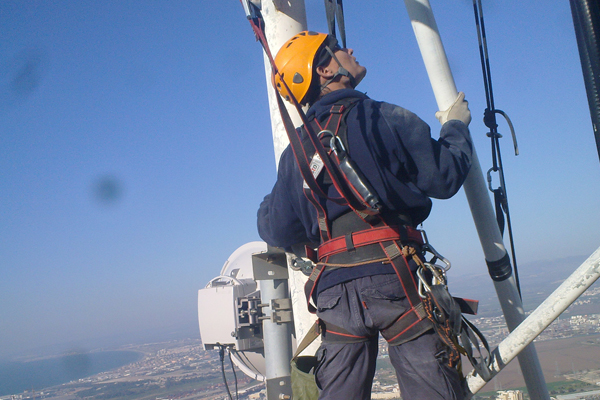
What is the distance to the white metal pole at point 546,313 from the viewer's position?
1.96 m

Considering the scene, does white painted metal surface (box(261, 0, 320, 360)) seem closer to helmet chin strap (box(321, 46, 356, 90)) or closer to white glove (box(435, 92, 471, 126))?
helmet chin strap (box(321, 46, 356, 90))

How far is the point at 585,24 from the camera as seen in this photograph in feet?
3.65

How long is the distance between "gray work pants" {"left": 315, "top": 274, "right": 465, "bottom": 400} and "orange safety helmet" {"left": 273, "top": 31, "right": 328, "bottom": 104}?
117 cm

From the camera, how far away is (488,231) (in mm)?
2914

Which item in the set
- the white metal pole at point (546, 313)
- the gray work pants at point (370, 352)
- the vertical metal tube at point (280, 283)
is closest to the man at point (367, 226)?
the gray work pants at point (370, 352)

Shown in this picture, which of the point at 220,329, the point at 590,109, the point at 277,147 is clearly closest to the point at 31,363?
the point at 220,329

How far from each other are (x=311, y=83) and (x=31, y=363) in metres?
38.5

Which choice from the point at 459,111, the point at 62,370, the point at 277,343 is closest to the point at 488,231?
the point at 459,111

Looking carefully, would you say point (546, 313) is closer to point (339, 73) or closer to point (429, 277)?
point (429, 277)

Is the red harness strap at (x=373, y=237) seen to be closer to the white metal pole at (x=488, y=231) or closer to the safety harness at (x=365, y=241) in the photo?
the safety harness at (x=365, y=241)

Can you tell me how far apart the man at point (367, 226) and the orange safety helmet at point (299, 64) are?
7.5 inches

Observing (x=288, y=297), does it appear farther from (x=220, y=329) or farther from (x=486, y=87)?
(x=486, y=87)

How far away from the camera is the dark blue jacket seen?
7.09 feet

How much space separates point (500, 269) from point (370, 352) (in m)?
1.20
